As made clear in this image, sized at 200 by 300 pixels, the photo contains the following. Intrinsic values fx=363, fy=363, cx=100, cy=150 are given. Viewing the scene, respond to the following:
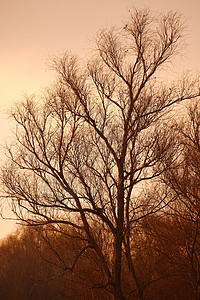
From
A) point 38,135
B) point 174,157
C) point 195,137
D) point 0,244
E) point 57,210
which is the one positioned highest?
point 0,244

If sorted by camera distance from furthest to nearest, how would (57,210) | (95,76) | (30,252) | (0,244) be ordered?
(0,244) < (30,252) < (95,76) < (57,210)

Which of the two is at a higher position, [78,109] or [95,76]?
[95,76]

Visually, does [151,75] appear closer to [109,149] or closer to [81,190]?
[109,149]

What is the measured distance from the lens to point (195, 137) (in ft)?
44.5

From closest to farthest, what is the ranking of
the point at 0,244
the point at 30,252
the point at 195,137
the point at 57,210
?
the point at 57,210
the point at 195,137
the point at 30,252
the point at 0,244

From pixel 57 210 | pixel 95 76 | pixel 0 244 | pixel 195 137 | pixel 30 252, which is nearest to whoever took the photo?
pixel 57 210

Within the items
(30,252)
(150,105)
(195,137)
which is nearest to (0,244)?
(30,252)

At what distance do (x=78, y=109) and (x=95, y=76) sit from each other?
3.57 feet

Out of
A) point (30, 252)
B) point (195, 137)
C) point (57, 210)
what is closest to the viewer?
point (57, 210)

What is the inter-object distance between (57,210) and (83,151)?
1.79m

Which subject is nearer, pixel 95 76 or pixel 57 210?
pixel 57 210

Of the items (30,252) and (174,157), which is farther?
(30,252)

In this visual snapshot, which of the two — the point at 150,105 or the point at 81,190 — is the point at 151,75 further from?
the point at 81,190

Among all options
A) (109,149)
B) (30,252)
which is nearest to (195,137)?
(109,149)
